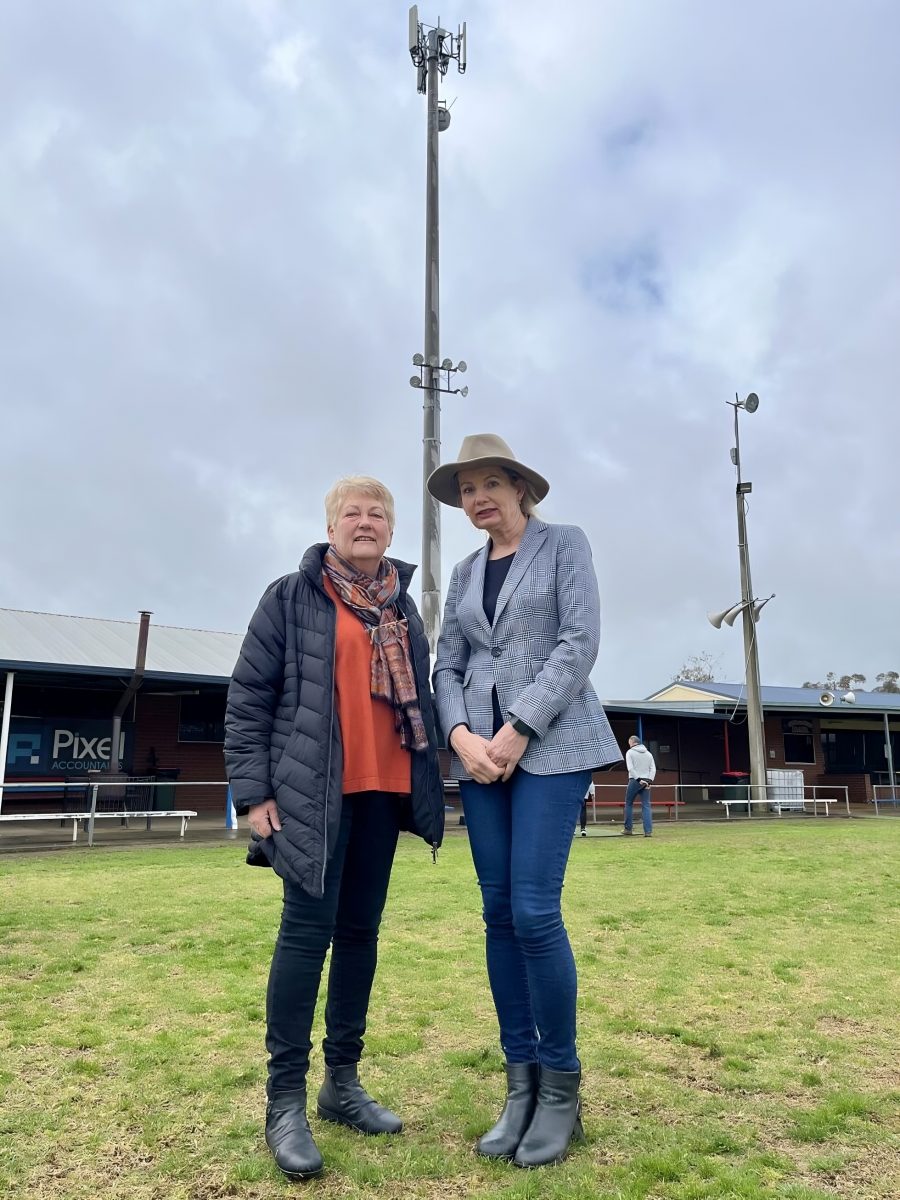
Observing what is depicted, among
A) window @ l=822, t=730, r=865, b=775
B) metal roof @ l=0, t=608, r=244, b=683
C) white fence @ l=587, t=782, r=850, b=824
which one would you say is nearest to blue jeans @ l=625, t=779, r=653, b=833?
white fence @ l=587, t=782, r=850, b=824

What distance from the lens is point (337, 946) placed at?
2826mm

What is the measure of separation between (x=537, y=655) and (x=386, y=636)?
49 cm

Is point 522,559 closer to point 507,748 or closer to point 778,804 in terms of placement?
point 507,748

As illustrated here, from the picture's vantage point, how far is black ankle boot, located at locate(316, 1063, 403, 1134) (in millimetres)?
2637

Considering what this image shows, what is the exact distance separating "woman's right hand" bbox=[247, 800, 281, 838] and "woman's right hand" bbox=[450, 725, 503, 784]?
59cm

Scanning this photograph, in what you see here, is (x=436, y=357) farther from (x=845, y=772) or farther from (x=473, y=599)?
(x=845, y=772)

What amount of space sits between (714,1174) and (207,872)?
7442mm

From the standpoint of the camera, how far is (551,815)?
2670 millimetres

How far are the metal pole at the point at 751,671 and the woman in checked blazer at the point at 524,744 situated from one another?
2031 centimetres

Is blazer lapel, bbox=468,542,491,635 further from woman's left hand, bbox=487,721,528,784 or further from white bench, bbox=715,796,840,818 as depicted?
white bench, bbox=715,796,840,818

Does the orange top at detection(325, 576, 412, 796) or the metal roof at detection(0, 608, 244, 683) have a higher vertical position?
the metal roof at detection(0, 608, 244, 683)

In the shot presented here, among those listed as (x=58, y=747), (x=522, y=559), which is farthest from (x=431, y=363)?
(x=522, y=559)

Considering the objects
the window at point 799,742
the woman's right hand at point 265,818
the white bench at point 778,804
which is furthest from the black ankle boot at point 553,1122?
the window at point 799,742

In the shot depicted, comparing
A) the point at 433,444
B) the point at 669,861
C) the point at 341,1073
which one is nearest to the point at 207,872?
the point at 669,861
